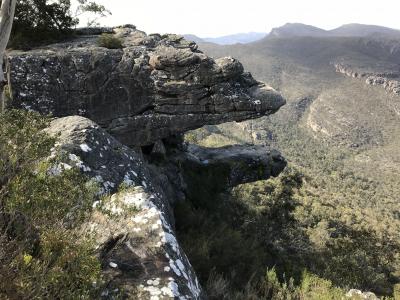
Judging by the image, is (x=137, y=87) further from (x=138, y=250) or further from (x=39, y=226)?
(x=39, y=226)

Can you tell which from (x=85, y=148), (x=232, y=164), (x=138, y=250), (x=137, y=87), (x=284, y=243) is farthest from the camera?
(x=232, y=164)

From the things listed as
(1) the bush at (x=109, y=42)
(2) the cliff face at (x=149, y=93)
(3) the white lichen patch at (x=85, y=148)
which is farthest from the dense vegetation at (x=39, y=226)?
(1) the bush at (x=109, y=42)

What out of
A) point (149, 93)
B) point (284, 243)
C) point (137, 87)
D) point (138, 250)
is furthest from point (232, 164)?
point (138, 250)

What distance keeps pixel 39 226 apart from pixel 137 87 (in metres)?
13.5

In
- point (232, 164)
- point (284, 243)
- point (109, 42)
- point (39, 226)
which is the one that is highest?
point (109, 42)

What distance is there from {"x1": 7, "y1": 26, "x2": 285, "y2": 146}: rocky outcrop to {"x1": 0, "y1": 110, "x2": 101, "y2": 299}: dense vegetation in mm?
10538

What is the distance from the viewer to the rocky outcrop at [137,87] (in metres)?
16.0

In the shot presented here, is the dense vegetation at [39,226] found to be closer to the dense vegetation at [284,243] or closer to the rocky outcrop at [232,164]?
the dense vegetation at [284,243]

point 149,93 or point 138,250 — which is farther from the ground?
point 138,250

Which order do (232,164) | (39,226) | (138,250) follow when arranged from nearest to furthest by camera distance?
(39,226) < (138,250) < (232,164)

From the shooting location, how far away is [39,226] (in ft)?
16.0

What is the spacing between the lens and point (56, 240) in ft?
14.7

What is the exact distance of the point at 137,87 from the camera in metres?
17.8

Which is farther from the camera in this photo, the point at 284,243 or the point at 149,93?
the point at 284,243
